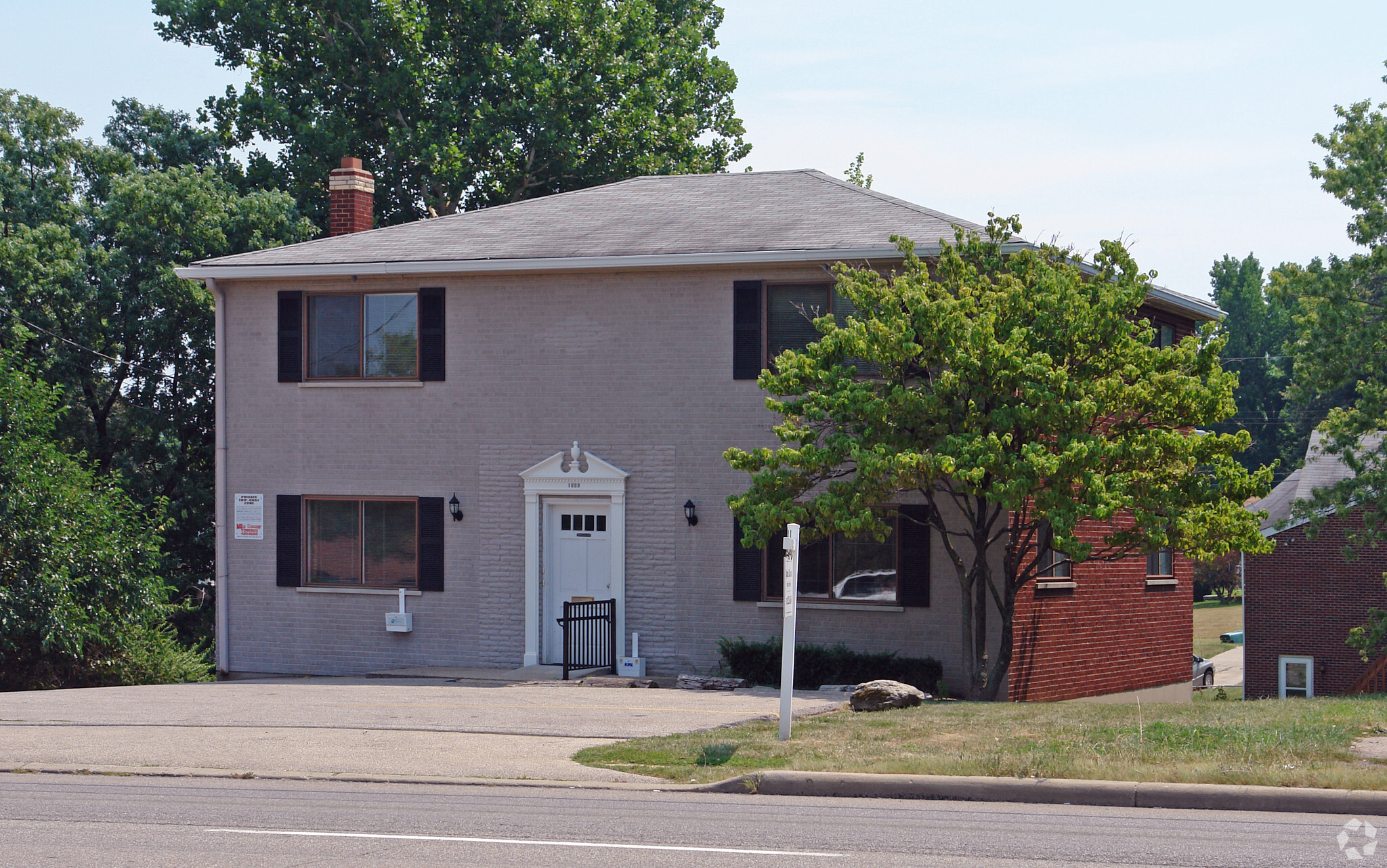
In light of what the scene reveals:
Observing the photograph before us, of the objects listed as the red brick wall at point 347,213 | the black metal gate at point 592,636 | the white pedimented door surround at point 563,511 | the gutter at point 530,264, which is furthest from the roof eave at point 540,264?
the black metal gate at point 592,636

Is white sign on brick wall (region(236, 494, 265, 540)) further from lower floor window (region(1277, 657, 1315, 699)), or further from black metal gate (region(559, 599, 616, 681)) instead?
lower floor window (region(1277, 657, 1315, 699))

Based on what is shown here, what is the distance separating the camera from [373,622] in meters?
20.6

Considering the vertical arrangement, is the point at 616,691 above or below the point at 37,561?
below

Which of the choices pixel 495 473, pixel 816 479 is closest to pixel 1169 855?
pixel 816 479

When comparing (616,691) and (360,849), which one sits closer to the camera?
(360,849)

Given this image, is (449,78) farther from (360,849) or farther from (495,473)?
(360,849)

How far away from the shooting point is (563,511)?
20016mm

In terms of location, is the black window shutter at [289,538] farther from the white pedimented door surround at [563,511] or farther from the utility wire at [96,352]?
the utility wire at [96,352]

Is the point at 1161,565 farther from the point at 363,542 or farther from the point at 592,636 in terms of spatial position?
the point at 363,542

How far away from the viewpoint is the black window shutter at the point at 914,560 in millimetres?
→ 18047

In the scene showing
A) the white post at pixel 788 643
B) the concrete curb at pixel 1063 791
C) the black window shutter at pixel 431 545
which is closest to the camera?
the concrete curb at pixel 1063 791

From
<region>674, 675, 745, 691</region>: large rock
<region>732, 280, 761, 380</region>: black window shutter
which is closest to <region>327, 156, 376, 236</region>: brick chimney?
<region>732, 280, 761, 380</region>: black window shutter

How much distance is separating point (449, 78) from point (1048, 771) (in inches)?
1178

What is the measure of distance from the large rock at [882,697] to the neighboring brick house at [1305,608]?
76.6ft
